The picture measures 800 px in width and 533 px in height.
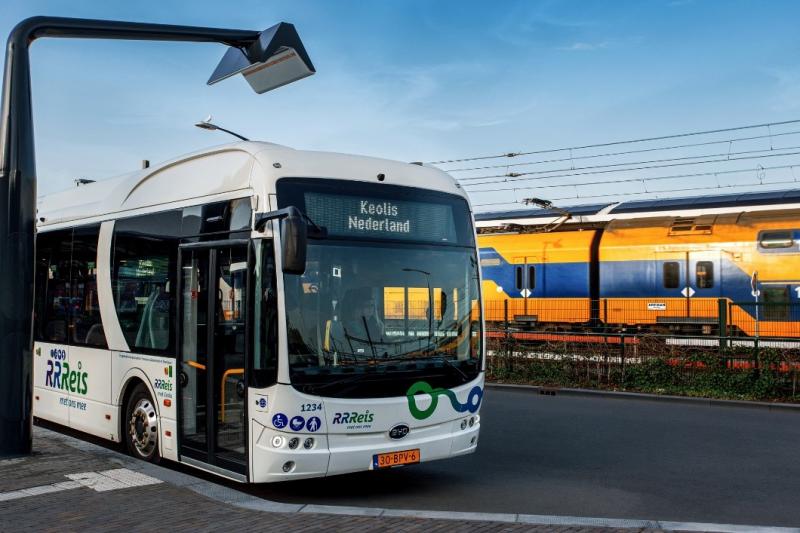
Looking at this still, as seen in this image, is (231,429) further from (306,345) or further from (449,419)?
(449,419)

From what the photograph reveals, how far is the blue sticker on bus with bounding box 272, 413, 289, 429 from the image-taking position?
707 centimetres

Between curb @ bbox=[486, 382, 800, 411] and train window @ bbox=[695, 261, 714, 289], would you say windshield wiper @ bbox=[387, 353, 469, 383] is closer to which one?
curb @ bbox=[486, 382, 800, 411]

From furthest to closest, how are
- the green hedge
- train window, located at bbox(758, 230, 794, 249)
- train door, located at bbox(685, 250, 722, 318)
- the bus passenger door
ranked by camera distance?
train door, located at bbox(685, 250, 722, 318)
train window, located at bbox(758, 230, 794, 249)
the green hedge
the bus passenger door

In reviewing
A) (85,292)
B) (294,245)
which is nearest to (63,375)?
(85,292)

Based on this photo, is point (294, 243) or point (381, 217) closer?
point (294, 243)

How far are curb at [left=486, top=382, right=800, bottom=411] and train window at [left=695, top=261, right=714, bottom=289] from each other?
6901mm

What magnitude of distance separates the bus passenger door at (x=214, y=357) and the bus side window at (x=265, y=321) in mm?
211

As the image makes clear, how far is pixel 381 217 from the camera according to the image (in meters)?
7.86

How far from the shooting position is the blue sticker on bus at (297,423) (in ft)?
23.3

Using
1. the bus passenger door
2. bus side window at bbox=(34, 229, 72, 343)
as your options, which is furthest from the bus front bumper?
bus side window at bbox=(34, 229, 72, 343)

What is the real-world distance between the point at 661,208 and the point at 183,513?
2001cm

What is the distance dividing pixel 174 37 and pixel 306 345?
4349 mm

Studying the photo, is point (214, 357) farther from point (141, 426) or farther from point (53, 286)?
point (53, 286)

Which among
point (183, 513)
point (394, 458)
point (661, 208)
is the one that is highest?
point (661, 208)
